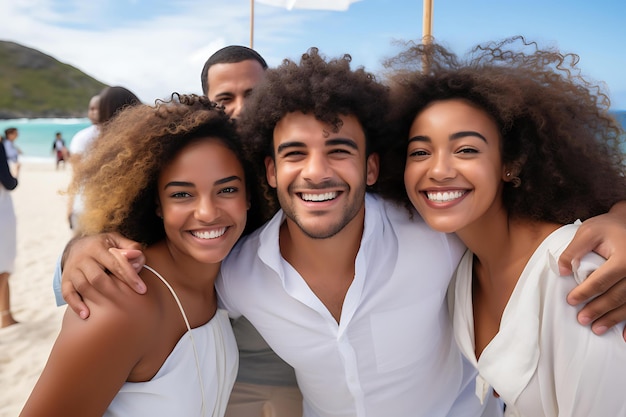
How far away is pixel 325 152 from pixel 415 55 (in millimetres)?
838

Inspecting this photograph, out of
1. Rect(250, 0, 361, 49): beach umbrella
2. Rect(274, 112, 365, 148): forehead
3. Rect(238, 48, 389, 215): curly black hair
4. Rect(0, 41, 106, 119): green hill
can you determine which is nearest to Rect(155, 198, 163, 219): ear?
Rect(238, 48, 389, 215): curly black hair

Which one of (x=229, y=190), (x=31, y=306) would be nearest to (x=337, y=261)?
(x=229, y=190)

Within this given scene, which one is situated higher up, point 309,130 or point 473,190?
point 309,130

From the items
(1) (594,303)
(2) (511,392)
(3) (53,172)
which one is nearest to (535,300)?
(1) (594,303)

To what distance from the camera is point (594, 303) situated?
6.42ft

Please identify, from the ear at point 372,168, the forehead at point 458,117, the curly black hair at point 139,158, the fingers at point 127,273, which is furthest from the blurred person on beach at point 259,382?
the forehead at point 458,117

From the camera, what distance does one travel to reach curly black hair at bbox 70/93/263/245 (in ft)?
8.11

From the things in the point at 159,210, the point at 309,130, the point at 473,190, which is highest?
the point at 309,130

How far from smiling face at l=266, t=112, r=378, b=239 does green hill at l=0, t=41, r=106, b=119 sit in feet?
337

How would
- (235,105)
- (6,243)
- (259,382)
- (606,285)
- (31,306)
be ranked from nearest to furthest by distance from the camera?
1. (606,285)
2. (259,382)
3. (235,105)
4. (6,243)
5. (31,306)

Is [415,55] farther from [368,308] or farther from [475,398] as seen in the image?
[475,398]

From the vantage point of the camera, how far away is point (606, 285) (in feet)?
6.24

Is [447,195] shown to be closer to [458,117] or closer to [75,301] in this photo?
[458,117]

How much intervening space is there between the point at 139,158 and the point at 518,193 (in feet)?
6.37
